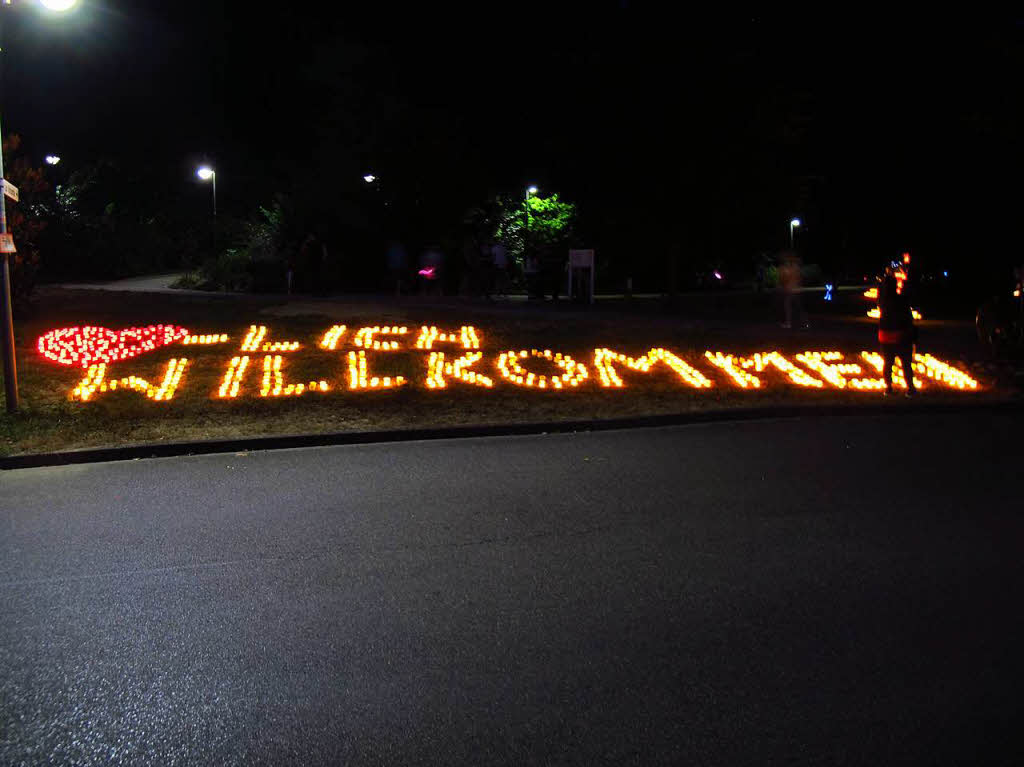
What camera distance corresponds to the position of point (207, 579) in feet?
20.1

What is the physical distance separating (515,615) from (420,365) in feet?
34.5

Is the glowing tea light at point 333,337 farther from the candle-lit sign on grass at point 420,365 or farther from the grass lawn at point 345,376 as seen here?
the grass lawn at point 345,376

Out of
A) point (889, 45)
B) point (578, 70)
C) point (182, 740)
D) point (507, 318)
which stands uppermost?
point (889, 45)

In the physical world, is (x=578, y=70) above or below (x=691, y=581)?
above

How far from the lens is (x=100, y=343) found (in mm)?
17375

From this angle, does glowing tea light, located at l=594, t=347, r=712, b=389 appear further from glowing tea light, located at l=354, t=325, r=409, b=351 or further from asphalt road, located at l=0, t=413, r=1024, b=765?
asphalt road, located at l=0, t=413, r=1024, b=765

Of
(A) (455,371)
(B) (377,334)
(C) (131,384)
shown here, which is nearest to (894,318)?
(A) (455,371)

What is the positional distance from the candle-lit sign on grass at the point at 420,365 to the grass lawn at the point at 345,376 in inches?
4.0

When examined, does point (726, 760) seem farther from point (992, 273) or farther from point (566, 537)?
point (992, 273)

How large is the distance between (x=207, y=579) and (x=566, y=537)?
240cm

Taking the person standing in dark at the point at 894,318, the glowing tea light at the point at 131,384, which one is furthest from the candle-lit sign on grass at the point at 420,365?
the person standing in dark at the point at 894,318

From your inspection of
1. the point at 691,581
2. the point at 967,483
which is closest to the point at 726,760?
the point at 691,581

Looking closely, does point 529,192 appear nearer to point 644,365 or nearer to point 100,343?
point 644,365

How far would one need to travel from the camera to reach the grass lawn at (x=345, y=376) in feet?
37.7
